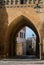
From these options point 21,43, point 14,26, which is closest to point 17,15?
point 14,26

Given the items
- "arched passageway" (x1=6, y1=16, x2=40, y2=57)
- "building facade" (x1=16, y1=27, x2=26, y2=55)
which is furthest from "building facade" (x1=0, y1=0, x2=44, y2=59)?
"building facade" (x1=16, y1=27, x2=26, y2=55)

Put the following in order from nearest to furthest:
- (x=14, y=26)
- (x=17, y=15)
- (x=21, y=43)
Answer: (x=17, y=15)
(x=14, y=26)
(x=21, y=43)

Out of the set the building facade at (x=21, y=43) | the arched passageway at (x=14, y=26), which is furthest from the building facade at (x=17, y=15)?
the building facade at (x=21, y=43)

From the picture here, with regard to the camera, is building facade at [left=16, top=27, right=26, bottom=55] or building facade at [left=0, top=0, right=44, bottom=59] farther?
building facade at [left=16, top=27, right=26, bottom=55]

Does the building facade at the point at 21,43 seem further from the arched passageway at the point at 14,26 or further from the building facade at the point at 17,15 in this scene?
the building facade at the point at 17,15

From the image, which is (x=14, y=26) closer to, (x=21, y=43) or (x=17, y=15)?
(x=17, y=15)

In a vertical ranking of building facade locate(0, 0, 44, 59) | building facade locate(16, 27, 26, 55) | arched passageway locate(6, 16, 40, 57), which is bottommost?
building facade locate(16, 27, 26, 55)

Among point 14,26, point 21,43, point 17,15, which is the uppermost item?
point 17,15

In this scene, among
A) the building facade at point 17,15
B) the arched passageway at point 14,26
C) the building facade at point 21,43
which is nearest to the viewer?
the building facade at point 17,15

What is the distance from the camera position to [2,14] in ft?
69.4

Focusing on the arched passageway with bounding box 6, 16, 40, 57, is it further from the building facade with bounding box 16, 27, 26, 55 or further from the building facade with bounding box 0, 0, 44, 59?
the building facade with bounding box 16, 27, 26, 55

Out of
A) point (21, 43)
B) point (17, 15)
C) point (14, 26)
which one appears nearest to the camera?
point (17, 15)

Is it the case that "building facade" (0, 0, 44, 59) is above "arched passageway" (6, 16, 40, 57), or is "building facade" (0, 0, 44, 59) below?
above

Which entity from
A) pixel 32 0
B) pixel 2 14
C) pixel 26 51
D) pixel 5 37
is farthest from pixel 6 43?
pixel 26 51
